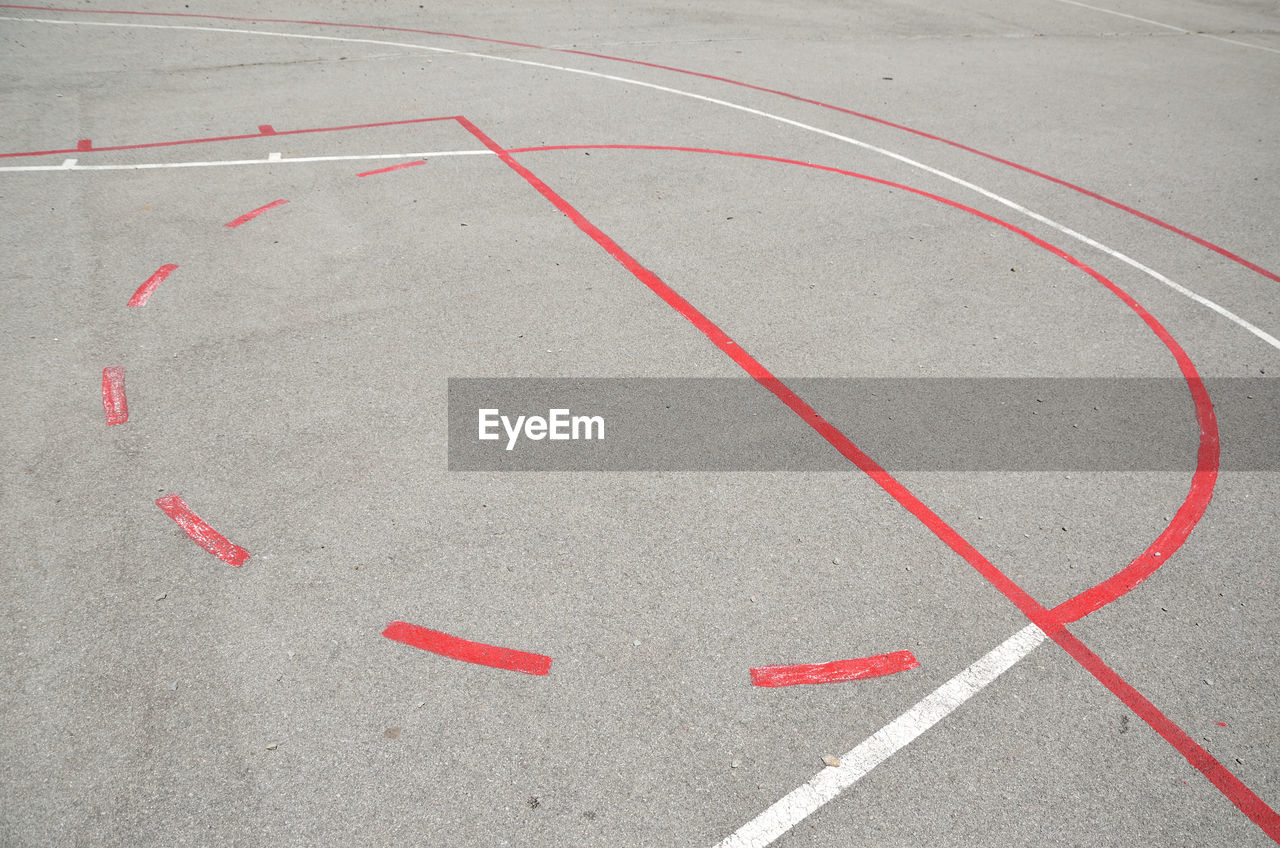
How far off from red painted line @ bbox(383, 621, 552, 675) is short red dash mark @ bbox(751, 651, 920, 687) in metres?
1.09

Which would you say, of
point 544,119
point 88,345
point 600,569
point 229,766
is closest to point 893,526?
point 600,569

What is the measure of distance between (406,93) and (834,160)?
622 centimetres

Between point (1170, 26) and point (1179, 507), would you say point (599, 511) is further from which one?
point (1170, 26)

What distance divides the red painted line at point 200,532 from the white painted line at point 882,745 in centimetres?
302

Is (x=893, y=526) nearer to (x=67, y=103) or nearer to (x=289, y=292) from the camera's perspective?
(x=289, y=292)

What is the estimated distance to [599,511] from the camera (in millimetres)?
5082

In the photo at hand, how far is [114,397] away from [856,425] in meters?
5.17

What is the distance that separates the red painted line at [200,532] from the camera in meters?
4.61

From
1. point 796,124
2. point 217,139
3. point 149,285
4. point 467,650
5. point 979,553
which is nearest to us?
point 467,650

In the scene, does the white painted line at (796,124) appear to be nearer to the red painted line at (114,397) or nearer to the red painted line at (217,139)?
the red painted line at (217,139)

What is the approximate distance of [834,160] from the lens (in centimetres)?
1043
